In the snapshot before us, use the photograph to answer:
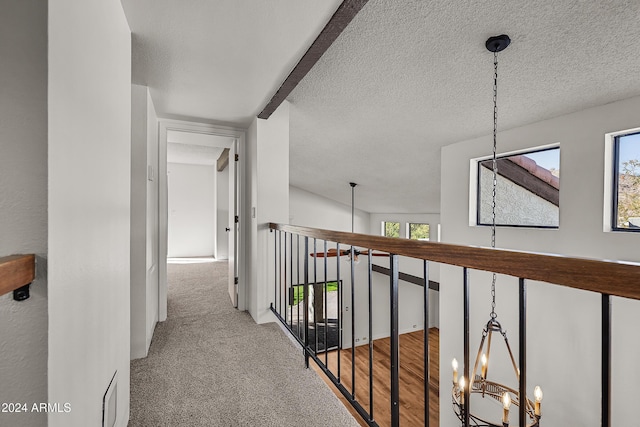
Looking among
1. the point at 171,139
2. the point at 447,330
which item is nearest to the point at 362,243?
the point at 171,139

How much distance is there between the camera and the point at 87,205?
3.24ft

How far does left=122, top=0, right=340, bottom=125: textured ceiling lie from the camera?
1456mm

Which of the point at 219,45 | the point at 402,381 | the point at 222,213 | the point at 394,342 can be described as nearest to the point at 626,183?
the point at 394,342

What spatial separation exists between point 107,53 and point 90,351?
3.65ft

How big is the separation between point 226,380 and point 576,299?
2816 millimetres

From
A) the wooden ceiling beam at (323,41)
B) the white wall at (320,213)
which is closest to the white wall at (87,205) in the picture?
the wooden ceiling beam at (323,41)

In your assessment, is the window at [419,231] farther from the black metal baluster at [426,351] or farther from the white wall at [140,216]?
the black metal baluster at [426,351]

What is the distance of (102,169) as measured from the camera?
3.77 feet

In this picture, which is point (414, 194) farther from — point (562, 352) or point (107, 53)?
point (107, 53)

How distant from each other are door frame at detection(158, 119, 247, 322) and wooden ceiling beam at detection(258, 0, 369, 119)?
2.98 feet

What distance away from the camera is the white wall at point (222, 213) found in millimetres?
6727

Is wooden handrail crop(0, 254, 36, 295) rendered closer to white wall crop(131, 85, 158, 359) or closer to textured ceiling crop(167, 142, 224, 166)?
white wall crop(131, 85, 158, 359)

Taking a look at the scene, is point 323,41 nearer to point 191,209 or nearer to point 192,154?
point 192,154

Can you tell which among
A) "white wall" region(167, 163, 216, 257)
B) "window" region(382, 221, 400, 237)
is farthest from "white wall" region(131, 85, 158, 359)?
"window" region(382, 221, 400, 237)
